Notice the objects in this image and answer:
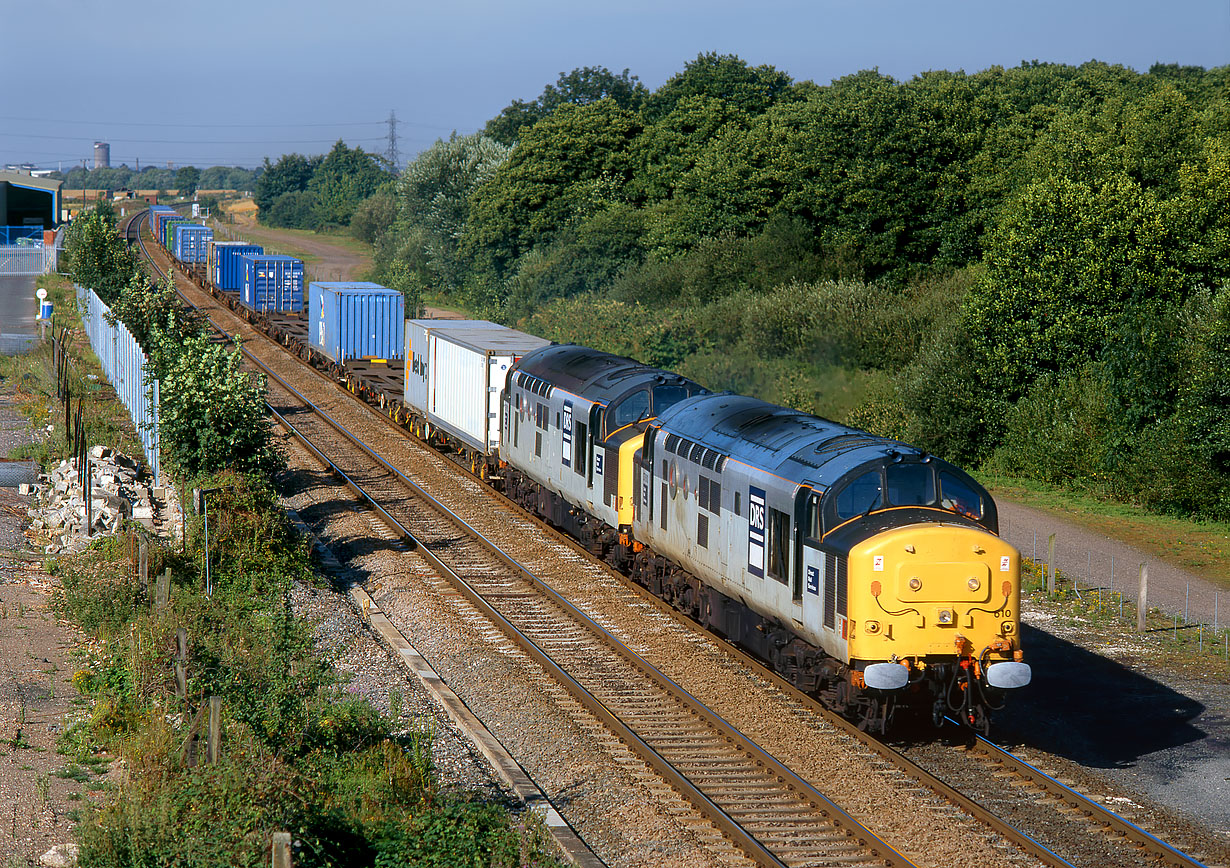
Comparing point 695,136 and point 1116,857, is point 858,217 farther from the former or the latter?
point 1116,857

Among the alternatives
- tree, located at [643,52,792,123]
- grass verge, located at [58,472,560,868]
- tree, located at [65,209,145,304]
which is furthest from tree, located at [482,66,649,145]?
grass verge, located at [58,472,560,868]

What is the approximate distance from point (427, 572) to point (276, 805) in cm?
1273

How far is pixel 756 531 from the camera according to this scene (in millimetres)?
17406

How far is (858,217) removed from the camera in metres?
52.3

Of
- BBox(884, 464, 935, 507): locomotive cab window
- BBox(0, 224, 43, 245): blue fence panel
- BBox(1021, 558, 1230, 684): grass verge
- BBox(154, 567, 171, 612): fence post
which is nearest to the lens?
BBox(884, 464, 935, 507): locomotive cab window

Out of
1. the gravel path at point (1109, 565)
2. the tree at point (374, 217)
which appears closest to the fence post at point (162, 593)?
the gravel path at point (1109, 565)

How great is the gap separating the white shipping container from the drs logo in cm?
1343

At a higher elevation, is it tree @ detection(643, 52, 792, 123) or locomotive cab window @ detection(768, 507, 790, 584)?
tree @ detection(643, 52, 792, 123)

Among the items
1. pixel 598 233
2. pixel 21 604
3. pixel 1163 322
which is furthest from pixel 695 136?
pixel 21 604

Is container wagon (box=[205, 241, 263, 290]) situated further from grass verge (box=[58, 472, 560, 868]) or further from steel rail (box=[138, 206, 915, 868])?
grass verge (box=[58, 472, 560, 868])

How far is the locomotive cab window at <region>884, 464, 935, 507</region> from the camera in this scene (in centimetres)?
1543

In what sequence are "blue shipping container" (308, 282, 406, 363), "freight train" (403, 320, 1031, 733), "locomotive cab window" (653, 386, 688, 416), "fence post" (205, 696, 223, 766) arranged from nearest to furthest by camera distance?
"fence post" (205, 696, 223, 766) < "freight train" (403, 320, 1031, 733) < "locomotive cab window" (653, 386, 688, 416) < "blue shipping container" (308, 282, 406, 363)

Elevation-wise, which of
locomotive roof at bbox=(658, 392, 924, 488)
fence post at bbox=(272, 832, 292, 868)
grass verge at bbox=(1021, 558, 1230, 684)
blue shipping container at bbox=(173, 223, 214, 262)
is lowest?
grass verge at bbox=(1021, 558, 1230, 684)

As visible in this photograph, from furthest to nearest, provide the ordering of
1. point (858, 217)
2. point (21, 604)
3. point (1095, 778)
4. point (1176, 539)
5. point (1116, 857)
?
point (858, 217) → point (1176, 539) → point (21, 604) → point (1095, 778) → point (1116, 857)
